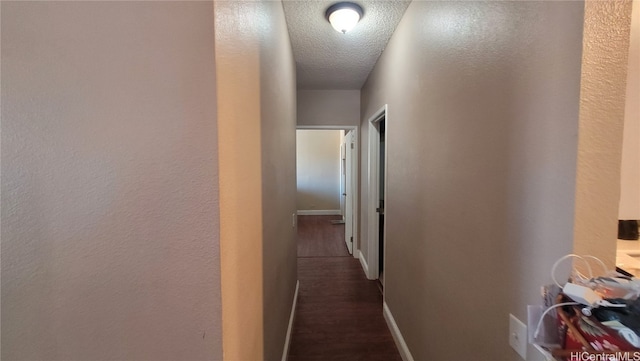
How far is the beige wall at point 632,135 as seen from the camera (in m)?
0.89

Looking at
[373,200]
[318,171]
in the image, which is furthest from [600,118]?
[318,171]

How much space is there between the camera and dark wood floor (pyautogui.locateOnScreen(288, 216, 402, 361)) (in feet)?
6.36

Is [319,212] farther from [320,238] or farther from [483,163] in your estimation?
[483,163]

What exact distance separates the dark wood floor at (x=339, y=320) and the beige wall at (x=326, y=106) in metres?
2.10

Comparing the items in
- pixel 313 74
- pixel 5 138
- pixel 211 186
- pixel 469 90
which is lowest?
pixel 211 186

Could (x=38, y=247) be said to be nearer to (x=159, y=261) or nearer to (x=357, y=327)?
(x=159, y=261)

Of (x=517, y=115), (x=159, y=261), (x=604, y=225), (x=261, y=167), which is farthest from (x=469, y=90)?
(x=159, y=261)

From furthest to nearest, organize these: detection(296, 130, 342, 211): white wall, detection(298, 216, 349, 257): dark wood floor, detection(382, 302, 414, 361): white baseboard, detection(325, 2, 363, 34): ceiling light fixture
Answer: detection(296, 130, 342, 211): white wall → detection(298, 216, 349, 257): dark wood floor → detection(382, 302, 414, 361): white baseboard → detection(325, 2, 363, 34): ceiling light fixture

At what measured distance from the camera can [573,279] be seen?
25.3 inches

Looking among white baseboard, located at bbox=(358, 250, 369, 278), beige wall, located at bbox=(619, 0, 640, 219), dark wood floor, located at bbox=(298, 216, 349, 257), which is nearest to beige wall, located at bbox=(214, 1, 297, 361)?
beige wall, located at bbox=(619, 0, 640, 219)

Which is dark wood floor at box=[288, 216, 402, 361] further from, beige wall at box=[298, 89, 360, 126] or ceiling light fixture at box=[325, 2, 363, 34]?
ceiling light fixture at box=[325, 2, 363, 34]

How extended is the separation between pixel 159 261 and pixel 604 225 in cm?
117

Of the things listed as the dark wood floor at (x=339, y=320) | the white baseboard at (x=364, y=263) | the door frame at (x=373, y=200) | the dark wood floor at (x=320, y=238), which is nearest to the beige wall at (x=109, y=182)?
the dark wood floor at (x=339, y=320)

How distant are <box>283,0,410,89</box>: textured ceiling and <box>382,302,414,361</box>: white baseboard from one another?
2.44 meters
